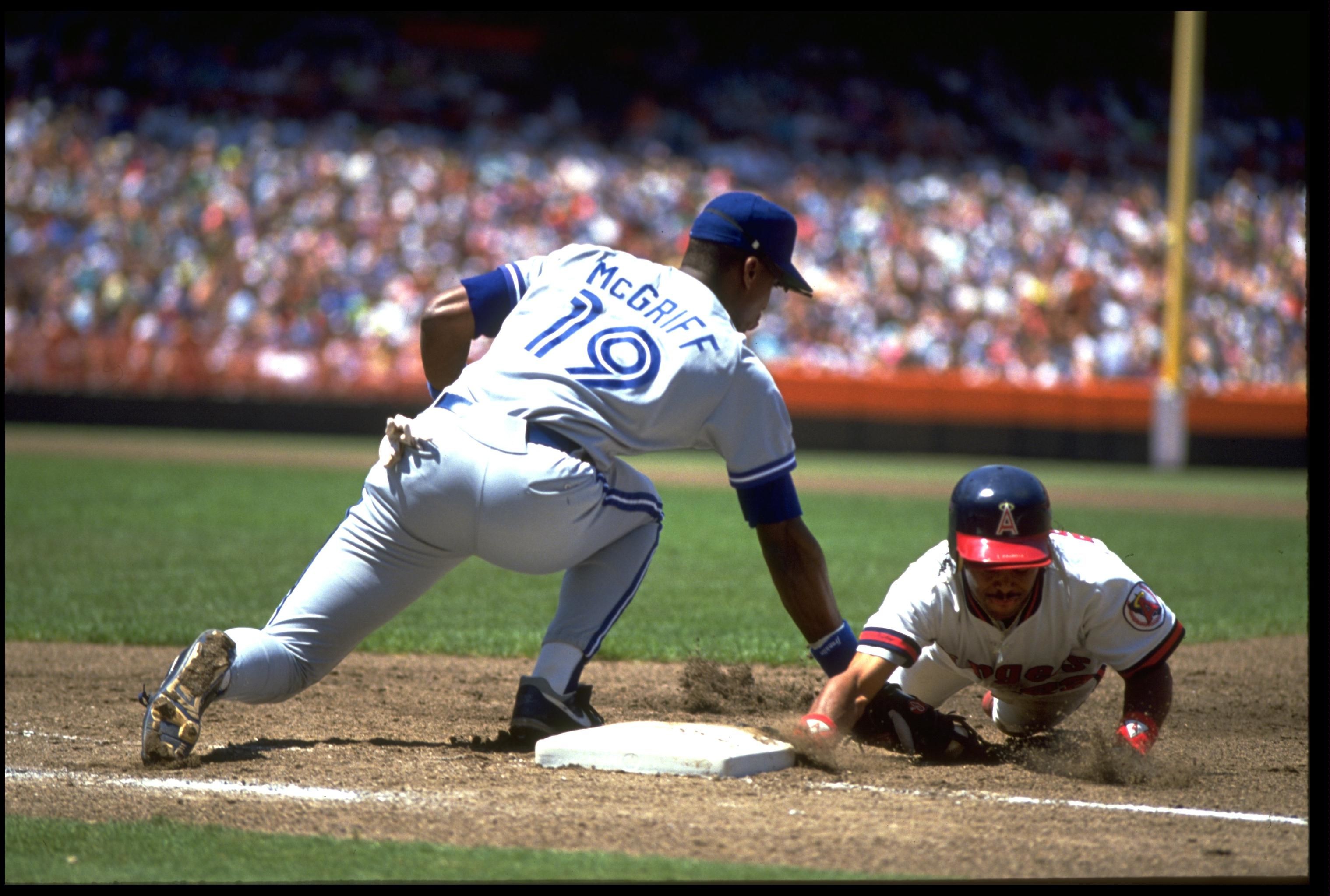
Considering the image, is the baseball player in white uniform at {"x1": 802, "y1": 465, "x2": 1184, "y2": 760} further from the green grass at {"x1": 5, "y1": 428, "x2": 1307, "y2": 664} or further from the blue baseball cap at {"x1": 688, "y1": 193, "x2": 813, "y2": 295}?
the green grass at {"x1": 5, "y1": 428, "x2": 1307, "y2": 664}

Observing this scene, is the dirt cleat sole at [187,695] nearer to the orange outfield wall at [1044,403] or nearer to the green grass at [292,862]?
the green grass at [292,862]

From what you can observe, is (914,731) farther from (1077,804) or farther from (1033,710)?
(1077,804)

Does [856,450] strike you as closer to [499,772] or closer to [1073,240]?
[1073,240]

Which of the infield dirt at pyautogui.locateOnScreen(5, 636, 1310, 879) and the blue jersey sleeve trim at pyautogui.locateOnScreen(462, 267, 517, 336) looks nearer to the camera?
the infield dirt at pyautogui.locateOnScreen(5, 636, 1310, 879)

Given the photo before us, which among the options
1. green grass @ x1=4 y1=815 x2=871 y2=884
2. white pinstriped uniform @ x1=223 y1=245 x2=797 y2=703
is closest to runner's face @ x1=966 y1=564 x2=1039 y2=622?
white pinstriped uniform @ x1=223 y1=245 x2=797 y2=703

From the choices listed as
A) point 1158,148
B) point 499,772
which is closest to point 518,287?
point 499,772

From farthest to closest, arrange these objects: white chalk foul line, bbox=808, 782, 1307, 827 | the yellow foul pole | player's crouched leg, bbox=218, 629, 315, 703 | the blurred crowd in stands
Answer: the blurred crowd in stands < the yellow foul pole < player's crouched leg, bbox=218, 629, 315, 703 < white chalk foul line, bbox=808, 782, 1307, 827
